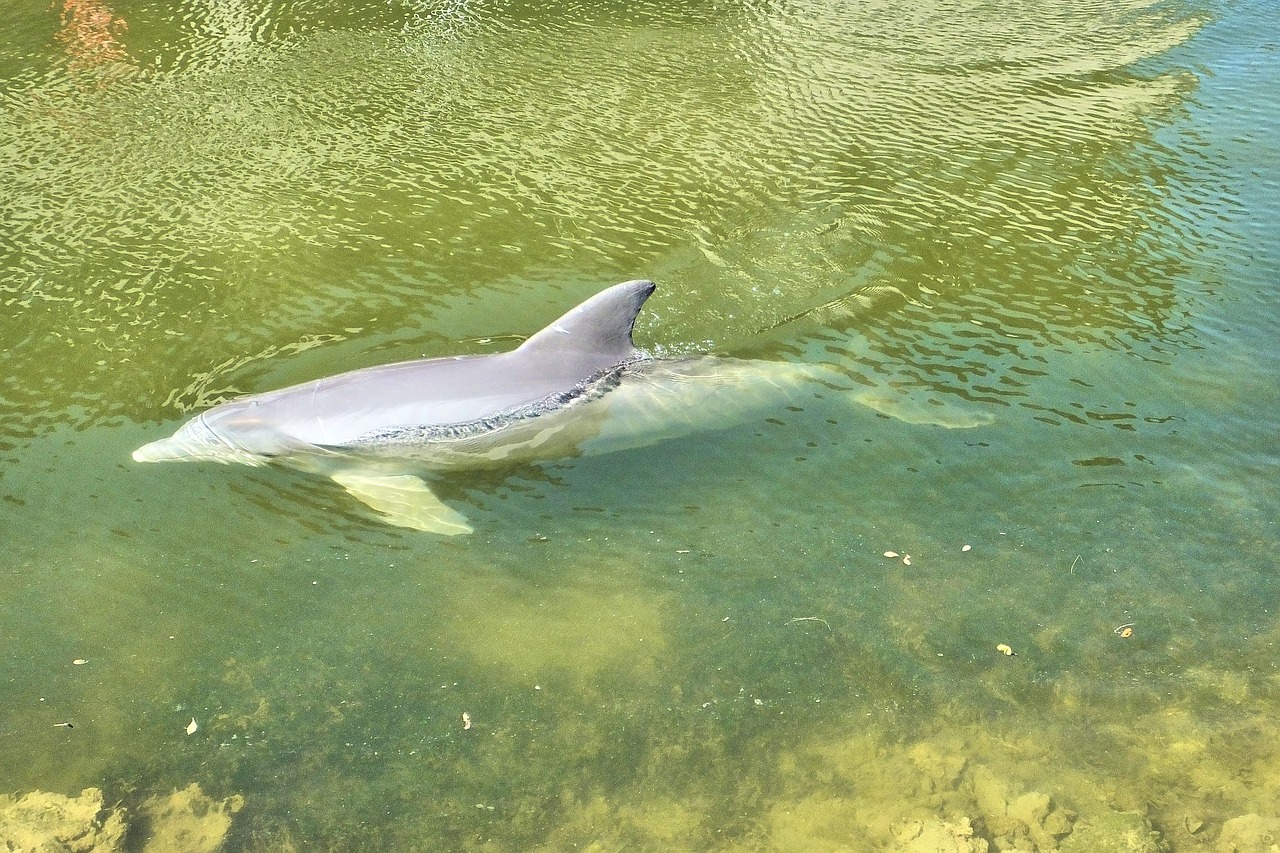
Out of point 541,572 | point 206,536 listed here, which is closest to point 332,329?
point 206,536

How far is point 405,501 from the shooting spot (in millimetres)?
6754

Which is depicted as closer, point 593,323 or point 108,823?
point 108,823

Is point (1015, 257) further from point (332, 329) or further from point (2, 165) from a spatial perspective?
point (2, 165)

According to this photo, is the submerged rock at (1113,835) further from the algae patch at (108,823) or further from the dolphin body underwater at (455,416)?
the algae patch at (108,823)

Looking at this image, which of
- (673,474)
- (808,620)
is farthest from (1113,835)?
(673,474)

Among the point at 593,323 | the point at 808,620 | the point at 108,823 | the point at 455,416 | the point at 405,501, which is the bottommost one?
the point at 808,620

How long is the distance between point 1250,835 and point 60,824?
18.1 ft

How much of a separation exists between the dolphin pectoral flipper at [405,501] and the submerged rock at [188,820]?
2000 mm

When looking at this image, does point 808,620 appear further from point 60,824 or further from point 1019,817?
point 60,824

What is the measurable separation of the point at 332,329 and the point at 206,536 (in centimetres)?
232

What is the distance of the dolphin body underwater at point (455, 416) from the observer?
691cm

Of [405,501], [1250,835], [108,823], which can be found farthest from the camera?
[405,501]

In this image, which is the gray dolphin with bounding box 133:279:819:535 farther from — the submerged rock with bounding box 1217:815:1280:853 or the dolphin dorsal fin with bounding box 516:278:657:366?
the submerged rock with bounding box 1217:815:1280:853

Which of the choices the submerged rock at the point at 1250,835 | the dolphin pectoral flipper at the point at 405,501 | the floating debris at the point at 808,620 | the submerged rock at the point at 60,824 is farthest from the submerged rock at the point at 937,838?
the submerged rock at the point at 60,824
